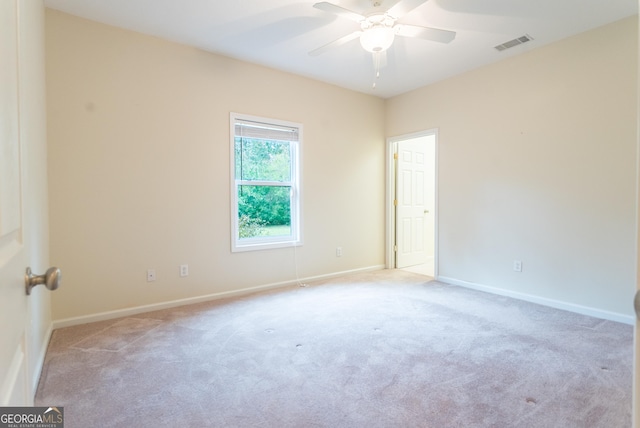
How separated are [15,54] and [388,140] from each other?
475cm

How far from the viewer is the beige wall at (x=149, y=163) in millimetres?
2764

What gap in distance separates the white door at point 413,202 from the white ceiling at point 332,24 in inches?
68.4

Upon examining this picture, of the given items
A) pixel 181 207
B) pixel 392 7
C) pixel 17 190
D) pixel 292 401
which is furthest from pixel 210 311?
pixel 392 7

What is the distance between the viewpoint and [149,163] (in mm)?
3135

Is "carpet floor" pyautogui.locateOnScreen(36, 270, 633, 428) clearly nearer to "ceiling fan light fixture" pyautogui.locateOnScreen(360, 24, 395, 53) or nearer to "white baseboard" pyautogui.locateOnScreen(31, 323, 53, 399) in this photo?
"white baseboard" pyautogui.locateOnScreen(31, 323, 53, 399)

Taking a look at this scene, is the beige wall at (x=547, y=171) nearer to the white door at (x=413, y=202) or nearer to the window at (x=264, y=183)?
the white door at (x=413, y=202)

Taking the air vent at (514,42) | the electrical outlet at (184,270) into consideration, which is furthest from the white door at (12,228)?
the air vent at (514,42)

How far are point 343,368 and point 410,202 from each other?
3.77 meters

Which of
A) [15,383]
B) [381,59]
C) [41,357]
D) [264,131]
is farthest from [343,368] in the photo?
[381,59]

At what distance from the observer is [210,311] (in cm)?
317

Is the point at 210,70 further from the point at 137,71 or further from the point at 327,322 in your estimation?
the point at 327,322

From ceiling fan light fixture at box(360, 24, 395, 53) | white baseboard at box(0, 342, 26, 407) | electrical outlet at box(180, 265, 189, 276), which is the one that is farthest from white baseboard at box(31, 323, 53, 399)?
ceiling fan light fixture at box(360, 24, 395, 53)

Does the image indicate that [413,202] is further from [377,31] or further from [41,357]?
[41,357]

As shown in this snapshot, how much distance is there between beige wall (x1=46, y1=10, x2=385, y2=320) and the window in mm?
112
